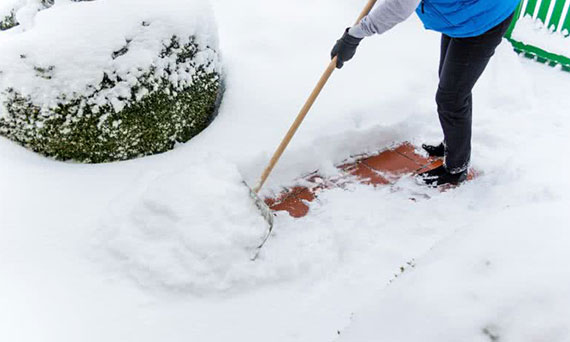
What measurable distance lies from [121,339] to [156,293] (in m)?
0.25

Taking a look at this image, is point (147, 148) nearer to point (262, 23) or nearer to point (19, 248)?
point (19, 248)

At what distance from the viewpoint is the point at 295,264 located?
2145 millimetres

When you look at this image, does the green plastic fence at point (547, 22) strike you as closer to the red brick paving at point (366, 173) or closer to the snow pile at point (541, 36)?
the snow pile at point (541, 36)

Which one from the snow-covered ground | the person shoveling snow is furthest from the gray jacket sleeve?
the snow-covered ground

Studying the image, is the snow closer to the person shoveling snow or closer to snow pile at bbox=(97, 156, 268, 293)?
snow pile at bbox=(97, 156, 268, 293)

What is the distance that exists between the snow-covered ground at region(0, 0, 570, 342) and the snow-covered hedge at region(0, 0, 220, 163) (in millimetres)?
145

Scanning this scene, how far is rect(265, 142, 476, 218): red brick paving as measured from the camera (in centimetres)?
263

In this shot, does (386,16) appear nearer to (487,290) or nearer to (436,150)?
(436,150)

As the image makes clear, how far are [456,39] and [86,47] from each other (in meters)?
1.99

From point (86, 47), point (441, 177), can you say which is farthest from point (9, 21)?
point (441, 177)

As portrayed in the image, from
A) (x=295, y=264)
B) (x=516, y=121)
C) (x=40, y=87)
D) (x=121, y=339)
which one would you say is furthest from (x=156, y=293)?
(x=516, y=121)

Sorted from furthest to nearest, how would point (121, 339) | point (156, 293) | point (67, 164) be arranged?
1. point (67, 164)
2. point (156, 293)
3. point (121, 339)

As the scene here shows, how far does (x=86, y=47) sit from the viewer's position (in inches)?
92.1

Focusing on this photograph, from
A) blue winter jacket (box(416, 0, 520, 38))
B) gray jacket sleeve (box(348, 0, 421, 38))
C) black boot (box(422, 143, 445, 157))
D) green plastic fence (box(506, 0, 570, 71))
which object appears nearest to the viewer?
gray jacket sleeve (box(348, 0, 421, 38))
